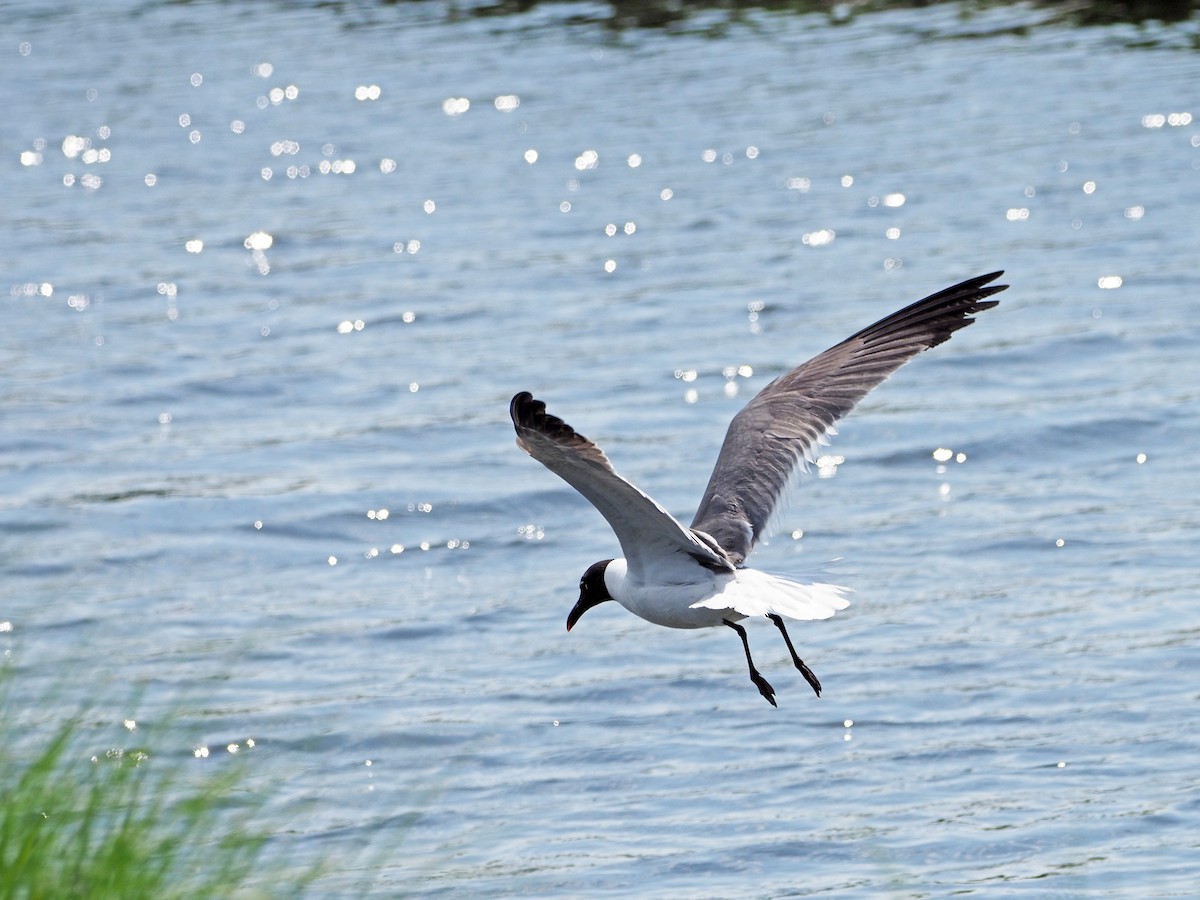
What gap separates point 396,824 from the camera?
9.52m

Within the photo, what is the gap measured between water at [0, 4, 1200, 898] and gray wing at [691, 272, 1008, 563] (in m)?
1.56

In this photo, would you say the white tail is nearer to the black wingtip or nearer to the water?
the black wingtip

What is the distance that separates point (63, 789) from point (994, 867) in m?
4.81

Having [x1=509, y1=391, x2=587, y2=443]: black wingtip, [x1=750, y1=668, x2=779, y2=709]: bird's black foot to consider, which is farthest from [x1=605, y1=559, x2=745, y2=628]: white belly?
[x1=509, y1=391, x2=587, y2=443]: black wingtip

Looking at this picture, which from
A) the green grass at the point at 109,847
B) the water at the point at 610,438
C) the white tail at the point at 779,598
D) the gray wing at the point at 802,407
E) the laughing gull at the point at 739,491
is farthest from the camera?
the water at the point at 610,438

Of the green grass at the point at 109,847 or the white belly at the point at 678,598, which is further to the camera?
the white belly at the point at 678,598

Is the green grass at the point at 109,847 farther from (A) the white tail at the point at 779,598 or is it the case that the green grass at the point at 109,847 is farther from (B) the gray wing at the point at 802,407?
(B) the gray wing at the point at 802,407

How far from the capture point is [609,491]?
6.59m

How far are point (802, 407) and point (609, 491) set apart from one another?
2.18 meters

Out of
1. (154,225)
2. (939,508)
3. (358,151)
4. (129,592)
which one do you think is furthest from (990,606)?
(358,151)

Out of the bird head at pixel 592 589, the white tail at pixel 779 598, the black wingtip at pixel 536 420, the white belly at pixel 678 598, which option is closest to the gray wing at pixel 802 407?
the bird head at pixel 592 589

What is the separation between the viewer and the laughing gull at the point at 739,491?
251 inches

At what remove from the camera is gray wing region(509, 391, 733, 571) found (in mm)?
5961

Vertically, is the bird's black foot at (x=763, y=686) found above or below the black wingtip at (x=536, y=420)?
below
